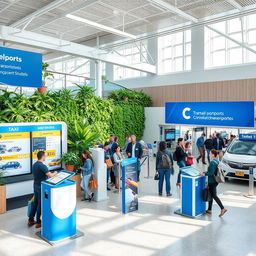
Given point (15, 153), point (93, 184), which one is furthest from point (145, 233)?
point (15, 153)

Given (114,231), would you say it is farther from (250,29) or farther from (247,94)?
(250,29)

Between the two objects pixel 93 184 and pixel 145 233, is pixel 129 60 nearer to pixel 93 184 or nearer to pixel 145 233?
pixel 93 184

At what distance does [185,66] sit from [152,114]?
3.92 meters

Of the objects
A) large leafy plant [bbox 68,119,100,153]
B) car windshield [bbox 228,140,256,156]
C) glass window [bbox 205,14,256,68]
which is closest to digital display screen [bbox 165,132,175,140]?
glass window [bbox 205,14,256,68]

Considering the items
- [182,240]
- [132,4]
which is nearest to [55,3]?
[132,4]

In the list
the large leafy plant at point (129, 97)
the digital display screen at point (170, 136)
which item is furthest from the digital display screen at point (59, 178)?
the digital display screen at point (170, 136)

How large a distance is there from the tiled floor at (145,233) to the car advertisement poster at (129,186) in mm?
→ 210

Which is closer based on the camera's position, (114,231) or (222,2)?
(114,231)

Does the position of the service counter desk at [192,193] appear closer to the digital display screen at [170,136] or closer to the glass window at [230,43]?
the digital display screen at [170,136]

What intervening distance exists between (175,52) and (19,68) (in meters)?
12.4

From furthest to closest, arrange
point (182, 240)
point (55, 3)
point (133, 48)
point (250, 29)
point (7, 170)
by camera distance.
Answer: point (133, 48) → point (250, 29) → point (55, 3) → point (7, 170) → point (182, 240)

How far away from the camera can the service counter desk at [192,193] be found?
595 cm

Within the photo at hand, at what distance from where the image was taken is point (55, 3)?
10.0 metres

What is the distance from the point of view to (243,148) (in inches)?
380
